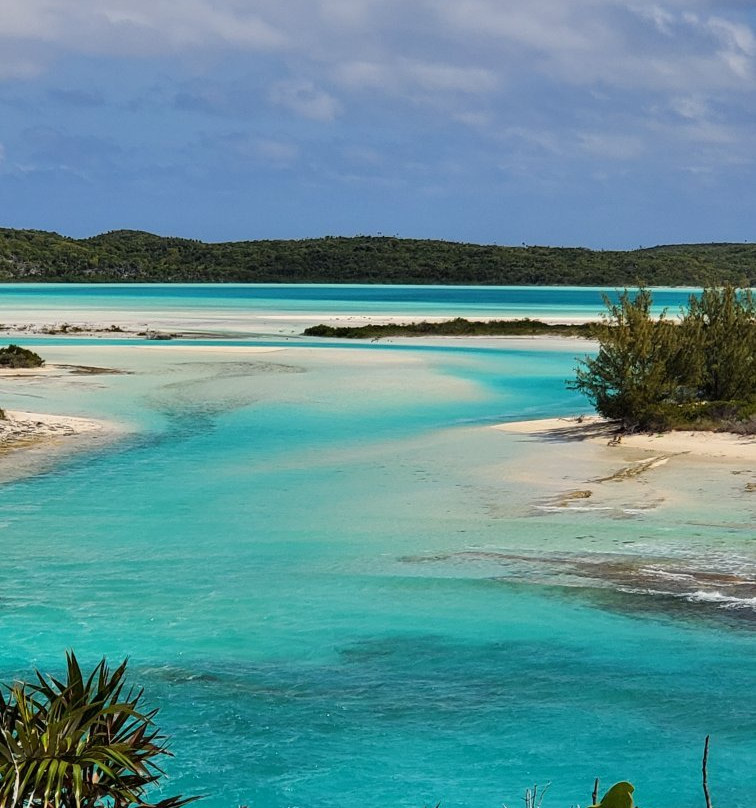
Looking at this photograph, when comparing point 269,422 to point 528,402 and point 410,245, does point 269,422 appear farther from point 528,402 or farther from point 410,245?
point 410,245

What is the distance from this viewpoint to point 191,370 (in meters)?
33.0

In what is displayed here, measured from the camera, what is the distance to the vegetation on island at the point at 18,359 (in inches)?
1232

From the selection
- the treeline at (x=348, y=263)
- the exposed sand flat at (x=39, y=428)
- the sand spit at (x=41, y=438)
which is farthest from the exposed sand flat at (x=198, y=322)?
the treeline at (x=348, y=263)

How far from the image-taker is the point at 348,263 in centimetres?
15438

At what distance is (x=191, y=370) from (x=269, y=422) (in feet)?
37.6

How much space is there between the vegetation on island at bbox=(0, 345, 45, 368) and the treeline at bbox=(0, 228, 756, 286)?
4221 inches

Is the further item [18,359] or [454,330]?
[454,330]

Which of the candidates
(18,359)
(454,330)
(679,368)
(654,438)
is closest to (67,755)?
(654,438)

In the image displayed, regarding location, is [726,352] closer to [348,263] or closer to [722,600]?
[722,600]

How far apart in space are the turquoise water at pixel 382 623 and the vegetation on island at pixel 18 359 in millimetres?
14440

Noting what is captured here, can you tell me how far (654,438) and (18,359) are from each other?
19.0 m

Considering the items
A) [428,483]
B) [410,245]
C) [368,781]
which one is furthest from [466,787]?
[410,245]

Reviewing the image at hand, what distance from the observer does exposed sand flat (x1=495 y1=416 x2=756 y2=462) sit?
17.0 metres

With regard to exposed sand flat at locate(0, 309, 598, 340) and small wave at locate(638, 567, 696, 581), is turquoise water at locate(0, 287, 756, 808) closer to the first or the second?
small wave at locate(638, 567, 696, 581)
